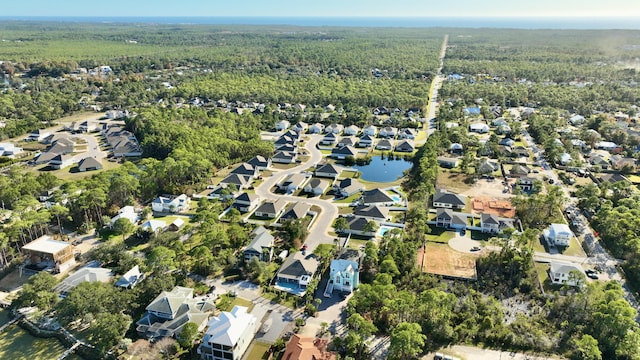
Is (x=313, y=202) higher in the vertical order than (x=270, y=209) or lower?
lower

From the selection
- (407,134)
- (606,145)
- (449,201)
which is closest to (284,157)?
(407,134)

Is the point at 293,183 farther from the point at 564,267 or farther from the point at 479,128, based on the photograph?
the point at 479,128

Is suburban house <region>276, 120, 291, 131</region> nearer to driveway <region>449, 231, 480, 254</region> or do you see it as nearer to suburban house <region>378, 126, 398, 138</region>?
suburban house <region>378, 126, 398, 138</region>

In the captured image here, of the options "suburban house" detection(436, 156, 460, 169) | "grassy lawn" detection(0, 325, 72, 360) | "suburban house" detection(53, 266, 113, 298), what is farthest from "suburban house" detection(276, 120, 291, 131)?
"grassy lawn" detection(0, 325, 72, 360)

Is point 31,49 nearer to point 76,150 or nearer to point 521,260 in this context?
point 76,150

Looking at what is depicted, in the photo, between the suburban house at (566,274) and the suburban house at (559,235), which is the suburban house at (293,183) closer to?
the suburban house at (559,235)
